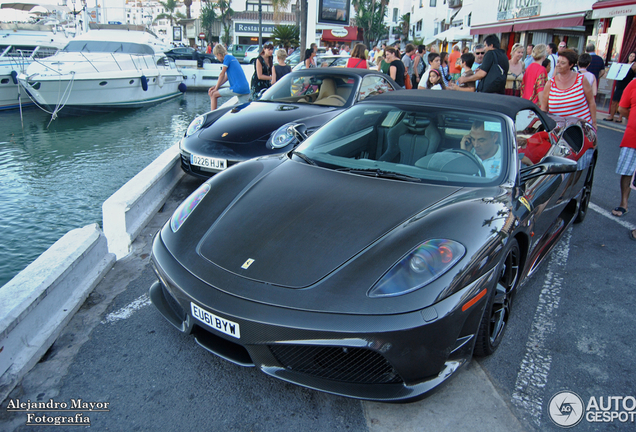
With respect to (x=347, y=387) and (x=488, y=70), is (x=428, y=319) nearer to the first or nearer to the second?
(x=347, y=387)

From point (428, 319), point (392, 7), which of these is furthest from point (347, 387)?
point (392, 7)

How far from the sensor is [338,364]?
203 cm

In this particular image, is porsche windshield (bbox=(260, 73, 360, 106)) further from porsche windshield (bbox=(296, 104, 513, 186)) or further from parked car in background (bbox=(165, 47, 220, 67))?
parked car in background (bbox=(165, 47, 220, 67))

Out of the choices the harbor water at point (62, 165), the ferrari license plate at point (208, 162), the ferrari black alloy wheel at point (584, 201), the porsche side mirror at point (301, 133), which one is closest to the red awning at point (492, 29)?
the harbor water at point (62, 165)

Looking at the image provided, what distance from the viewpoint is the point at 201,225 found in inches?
102

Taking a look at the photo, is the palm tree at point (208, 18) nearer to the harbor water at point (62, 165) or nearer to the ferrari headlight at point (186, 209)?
the harbor water at point (62, 165)

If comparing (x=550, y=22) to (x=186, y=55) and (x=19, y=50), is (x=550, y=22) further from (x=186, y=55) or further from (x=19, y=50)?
(x=186, y=55)

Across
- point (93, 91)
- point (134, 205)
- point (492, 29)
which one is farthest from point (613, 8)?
point (134, 205)

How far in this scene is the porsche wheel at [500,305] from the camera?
2.39m

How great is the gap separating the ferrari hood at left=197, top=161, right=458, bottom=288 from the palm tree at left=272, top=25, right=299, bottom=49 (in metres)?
38.4

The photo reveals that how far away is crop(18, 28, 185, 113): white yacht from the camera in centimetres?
1238

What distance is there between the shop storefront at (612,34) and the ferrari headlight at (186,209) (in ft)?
46.9

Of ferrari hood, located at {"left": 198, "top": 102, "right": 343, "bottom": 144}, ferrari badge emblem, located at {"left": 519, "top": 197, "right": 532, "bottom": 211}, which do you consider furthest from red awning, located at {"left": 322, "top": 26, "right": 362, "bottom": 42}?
ferrari badge emblem, located at {"left": 519, "top": 197, "right": 532, "bottom": 211}

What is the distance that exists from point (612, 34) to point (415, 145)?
16.3m
